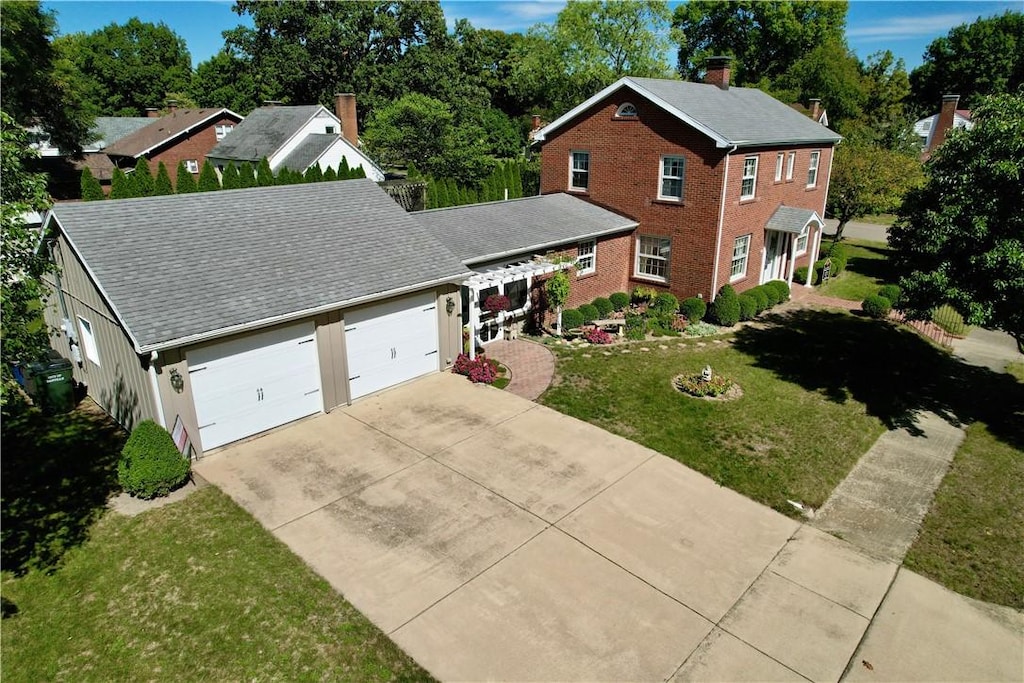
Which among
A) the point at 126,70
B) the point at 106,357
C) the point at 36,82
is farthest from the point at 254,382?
the point at 126,70

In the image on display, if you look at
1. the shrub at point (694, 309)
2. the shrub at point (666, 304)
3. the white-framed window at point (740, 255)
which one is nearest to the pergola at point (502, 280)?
the shrub at point (666, 304)

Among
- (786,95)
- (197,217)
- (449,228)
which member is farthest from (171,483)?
(786,95)

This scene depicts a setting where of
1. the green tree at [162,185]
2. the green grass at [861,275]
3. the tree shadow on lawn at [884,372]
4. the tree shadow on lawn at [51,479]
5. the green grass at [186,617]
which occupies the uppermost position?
the green tree at [162,185]

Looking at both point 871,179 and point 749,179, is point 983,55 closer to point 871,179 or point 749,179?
point 871,179

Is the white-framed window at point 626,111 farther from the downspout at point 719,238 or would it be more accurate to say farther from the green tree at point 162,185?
the green tree at point 162,185

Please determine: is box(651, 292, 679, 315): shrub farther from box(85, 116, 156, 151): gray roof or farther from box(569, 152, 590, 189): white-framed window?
box(85, 116, 156, 151): gray roof

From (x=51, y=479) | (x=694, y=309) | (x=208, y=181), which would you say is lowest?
(x=51, y=479)

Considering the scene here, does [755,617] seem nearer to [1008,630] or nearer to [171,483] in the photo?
[1008,630]

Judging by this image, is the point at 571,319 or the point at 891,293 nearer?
the point at 571,319
